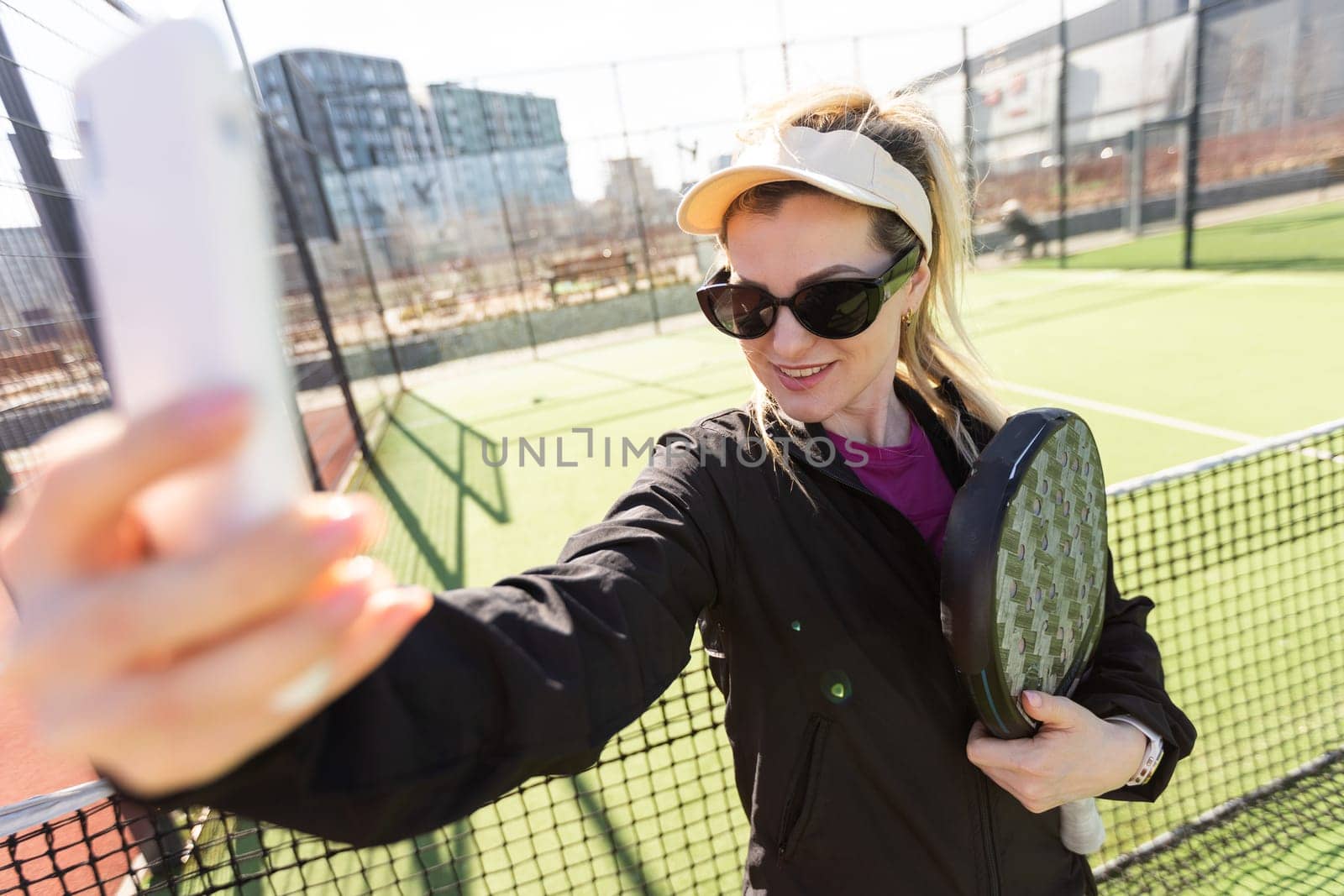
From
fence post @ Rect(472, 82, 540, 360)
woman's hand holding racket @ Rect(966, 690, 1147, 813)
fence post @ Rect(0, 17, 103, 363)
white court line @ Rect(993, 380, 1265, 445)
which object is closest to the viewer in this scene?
woman's hand holding racket @ Rect(966, 690, 1147, 813)

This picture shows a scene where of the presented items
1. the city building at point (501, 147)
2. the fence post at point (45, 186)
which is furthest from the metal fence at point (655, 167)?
the fence post at point (45, 186)

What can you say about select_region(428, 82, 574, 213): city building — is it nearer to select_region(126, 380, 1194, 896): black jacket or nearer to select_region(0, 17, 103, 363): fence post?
select_region(0, 17, 103, 363): fence post

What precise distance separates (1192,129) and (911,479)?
1531 centimetres

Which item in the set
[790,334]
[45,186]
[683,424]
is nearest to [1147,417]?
[683,424]

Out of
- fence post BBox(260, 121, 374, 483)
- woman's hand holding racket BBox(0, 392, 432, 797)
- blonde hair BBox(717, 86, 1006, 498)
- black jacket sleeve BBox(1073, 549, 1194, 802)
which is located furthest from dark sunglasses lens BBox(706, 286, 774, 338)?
fence post BBox(260, 121, 374, 483)

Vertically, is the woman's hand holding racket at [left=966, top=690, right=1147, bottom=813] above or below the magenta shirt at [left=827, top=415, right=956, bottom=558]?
below

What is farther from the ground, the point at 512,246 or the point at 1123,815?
the point at 512,246

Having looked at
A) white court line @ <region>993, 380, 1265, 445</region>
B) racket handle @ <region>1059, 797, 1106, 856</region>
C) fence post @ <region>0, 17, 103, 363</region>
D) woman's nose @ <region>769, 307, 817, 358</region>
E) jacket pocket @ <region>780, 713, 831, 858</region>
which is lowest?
white court line @ <region>993, 380, 1265, 445</region>

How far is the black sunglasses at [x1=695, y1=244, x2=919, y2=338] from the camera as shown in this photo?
138 centimetres

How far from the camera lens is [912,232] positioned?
4.94 ft

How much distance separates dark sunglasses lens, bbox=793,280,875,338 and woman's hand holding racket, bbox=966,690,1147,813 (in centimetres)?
72

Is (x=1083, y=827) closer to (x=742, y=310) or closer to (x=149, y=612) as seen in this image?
(x=742, y=310)

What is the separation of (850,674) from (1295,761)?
8.20 ft

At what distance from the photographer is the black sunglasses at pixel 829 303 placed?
138cm
